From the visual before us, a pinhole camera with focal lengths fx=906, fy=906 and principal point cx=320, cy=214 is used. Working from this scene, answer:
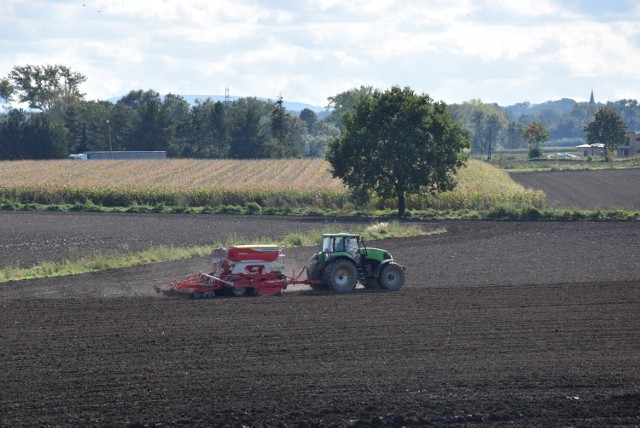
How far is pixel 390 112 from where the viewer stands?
167 feet

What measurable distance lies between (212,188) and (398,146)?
1589cm

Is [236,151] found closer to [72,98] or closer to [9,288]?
[72,98]

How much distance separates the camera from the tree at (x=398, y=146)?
50.2 meters

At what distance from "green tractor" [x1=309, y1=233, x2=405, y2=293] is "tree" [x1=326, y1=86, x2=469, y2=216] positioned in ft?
82.5

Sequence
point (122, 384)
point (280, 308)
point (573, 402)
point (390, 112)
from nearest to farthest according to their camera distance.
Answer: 1. point (573, 402)
2. point (122, 384)
3. point (280, 308)
4. point (390, 112)

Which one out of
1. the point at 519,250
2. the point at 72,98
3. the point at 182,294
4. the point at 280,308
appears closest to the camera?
the point at 280,308

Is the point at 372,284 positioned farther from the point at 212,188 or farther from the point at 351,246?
the point at 212,188

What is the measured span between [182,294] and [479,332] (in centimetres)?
859

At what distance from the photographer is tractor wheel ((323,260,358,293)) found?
24.4 meters

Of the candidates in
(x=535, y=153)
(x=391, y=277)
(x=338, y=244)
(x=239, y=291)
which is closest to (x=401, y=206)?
(x=391, y=277)

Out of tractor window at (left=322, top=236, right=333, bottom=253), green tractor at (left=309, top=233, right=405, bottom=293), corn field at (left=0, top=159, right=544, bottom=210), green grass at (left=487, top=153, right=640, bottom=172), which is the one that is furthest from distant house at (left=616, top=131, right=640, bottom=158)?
tractor window at (left=322, top=236, right=333, bottom=253)

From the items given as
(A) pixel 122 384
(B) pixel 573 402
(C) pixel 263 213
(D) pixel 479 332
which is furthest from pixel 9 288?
(C) pixel 263 213

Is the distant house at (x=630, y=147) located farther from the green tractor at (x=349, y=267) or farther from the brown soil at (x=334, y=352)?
the green tractor at (x=349, y=267)

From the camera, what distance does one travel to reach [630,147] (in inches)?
6083
